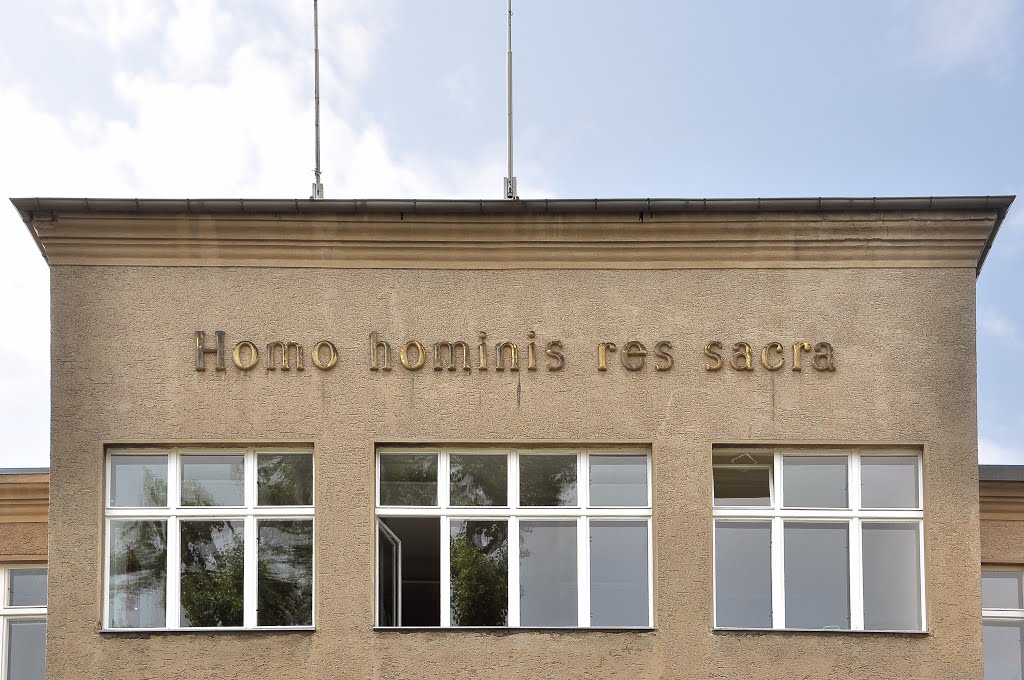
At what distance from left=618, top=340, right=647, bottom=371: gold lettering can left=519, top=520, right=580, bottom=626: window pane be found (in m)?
1.76

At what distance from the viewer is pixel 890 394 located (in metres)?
12.3

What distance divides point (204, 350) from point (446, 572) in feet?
11.3

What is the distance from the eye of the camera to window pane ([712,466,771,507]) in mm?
12438

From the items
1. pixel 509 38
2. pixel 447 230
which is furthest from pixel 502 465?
pixel 509 38

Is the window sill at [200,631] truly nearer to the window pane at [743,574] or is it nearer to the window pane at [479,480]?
the window pane at [479,480]

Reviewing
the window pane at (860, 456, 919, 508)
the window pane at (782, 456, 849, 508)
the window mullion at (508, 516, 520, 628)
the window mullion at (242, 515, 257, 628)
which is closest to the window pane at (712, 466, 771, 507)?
the window pane at (782, 456, 849, 508)

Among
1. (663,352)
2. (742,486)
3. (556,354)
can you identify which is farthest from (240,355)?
(742,486)

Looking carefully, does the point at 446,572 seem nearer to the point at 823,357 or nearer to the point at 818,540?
the point at 818,540

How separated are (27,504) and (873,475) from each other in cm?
968

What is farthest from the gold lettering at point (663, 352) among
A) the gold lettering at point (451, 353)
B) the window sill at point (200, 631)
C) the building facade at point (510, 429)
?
the window sill at point (200, 631)

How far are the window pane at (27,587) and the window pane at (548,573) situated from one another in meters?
6.10

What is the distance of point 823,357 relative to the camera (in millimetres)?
12414

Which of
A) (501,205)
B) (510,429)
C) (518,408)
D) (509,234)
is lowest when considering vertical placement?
(510,429)

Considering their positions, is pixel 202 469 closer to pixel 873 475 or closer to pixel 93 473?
pixel 93 473
